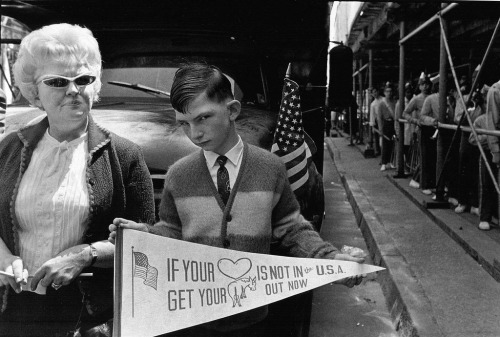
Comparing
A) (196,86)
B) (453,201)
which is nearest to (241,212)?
(196,86)

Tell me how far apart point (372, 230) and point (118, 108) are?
399 centimetres

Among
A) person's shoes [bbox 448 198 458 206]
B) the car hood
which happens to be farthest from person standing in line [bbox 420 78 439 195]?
the car hood

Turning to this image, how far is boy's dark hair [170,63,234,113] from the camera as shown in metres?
2.22

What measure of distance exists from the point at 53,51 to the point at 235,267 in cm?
93

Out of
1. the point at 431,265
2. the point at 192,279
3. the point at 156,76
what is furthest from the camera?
the point at 431,265

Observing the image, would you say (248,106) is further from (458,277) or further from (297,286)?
(297,286)

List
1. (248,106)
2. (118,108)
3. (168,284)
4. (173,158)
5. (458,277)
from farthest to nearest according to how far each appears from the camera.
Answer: (458,277) → (248,106) → (118,108) → (173,158) → (168,284)

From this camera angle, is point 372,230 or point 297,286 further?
point 372,230

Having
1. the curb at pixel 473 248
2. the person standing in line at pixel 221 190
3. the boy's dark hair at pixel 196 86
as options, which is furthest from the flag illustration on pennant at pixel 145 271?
the curb at pixel 473 248

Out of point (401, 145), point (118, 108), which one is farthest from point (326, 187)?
point (118, 108)

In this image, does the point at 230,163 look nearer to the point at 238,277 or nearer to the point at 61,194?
the point at 238,277

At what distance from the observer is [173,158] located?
12.8 ft

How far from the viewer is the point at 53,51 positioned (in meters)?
2.22

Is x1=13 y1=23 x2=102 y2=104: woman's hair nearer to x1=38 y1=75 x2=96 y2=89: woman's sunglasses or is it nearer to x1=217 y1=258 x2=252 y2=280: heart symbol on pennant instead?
x1=38 y1=75 x2=96 y2=89: woman's sunglasses
